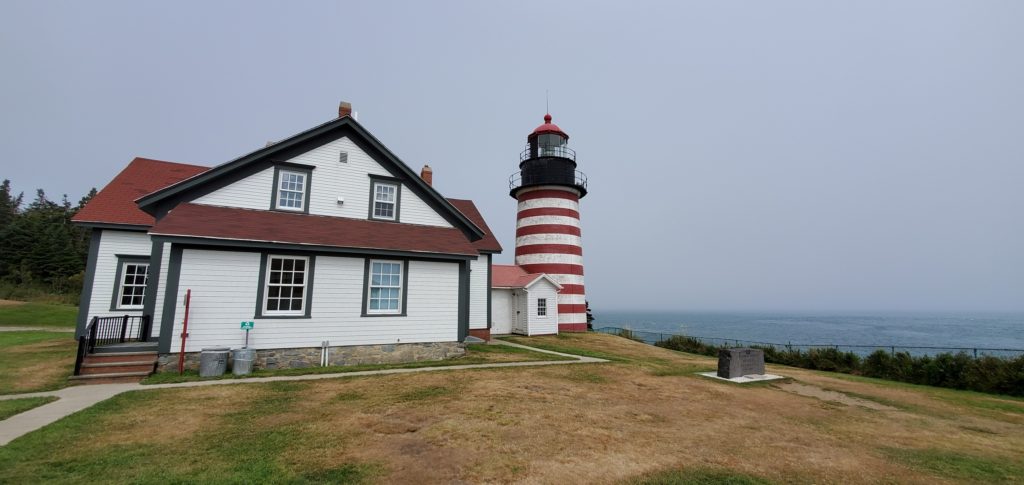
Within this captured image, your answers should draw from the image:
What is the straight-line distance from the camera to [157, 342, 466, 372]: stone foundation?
1122 cm

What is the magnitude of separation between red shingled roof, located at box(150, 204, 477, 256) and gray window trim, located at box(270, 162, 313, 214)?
0.24 m

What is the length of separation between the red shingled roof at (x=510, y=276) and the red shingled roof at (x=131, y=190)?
15791 millimetres

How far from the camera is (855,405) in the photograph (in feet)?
33.2

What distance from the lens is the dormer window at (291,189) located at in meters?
13.8

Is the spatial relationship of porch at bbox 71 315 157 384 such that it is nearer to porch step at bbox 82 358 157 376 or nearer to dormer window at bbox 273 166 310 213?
porch step at bbox 82 358 157 376

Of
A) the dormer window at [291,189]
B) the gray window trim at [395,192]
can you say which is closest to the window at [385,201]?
the gray window trim at [395,192]

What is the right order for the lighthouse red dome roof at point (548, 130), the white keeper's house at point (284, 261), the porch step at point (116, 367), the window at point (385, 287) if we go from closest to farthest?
the porch step at point (116, 367)
the white keeper's house at point (284, 261)
the window at point (385, 287)
the lighthouse red dome roof at point (548, 130)

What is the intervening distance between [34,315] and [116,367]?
25213mm

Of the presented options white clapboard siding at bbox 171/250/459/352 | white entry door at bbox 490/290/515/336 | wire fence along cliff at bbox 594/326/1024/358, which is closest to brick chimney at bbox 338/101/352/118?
white clapboard siding at bbox 171/250/459/352

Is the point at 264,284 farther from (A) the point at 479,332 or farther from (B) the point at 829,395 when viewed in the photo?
(B) the point at 829,395

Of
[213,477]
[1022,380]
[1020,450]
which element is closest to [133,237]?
[213,477]

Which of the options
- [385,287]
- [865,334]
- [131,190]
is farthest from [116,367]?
[865,334]

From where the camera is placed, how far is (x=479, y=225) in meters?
22.3

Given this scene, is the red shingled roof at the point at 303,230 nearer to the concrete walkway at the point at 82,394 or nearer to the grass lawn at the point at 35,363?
the concrete walkway at the point at 82,394
